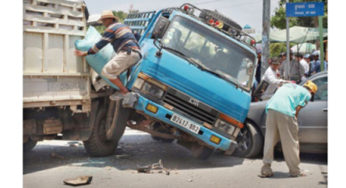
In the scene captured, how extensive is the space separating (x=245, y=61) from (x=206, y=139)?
136cm

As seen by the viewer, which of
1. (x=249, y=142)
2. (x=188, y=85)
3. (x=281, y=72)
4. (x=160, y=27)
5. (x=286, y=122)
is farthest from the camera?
(x=281, y=72)

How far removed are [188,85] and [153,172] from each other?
1276mm

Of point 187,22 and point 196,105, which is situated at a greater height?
point 187,22

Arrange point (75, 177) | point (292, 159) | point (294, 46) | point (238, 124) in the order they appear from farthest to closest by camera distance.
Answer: point (294, 46)
point (238, 124)
point (292, 159)
point (75, 177)

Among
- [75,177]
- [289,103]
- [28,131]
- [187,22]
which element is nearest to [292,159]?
[289,103]

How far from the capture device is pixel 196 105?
6.51 metres

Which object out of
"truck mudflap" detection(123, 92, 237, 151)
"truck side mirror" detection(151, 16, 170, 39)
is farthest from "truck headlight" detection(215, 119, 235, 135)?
"truck side mirror" detection(151, 16, 170, 39)

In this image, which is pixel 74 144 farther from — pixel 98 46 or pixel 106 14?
pixel 106 14

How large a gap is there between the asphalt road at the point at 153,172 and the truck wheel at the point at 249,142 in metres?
0.12

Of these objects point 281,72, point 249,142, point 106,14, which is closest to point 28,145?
point 106,14

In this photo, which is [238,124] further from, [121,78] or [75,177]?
[75,177]

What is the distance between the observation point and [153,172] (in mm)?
6352

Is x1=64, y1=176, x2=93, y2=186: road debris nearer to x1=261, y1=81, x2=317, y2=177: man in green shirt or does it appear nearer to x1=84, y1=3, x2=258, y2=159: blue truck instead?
x1=84, y1=3, x2=258, y2=159: blue truck

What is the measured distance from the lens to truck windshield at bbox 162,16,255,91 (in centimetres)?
671
